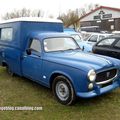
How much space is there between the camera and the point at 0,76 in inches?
335

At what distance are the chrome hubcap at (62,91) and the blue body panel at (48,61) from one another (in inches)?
12.1

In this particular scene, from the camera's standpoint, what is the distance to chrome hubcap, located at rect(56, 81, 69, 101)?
5594 mm

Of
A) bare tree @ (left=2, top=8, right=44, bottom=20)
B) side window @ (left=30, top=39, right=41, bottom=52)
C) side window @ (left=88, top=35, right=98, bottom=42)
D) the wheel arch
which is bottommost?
the wheel arch

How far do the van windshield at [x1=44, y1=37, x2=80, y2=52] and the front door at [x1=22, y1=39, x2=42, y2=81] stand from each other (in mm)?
256

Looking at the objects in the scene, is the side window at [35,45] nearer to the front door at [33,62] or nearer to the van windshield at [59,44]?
the front door at [33,62]

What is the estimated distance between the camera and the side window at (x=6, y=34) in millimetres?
7934

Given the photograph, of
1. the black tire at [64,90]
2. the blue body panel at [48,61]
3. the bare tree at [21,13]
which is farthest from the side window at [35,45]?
the bare tree at [21,13]

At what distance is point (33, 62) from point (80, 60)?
1587mm

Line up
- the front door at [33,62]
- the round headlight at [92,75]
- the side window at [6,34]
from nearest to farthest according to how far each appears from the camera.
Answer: the round headlight at [92,75]
the front door at [33,62]
the side window at [6,34]

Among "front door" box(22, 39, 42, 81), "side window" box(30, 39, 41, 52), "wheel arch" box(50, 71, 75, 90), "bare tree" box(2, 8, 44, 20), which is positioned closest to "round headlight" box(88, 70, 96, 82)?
"wheel arch" box(50, 71, 75, 90)

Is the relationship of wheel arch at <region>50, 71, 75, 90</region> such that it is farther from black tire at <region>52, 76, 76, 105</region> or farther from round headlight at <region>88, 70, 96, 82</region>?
round headlight at <region>88, 70, 96, 82</region>

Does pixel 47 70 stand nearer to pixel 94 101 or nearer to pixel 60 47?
pixel 60 47

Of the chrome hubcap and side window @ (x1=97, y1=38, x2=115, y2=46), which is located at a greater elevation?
side window @ (x1=97, y1=38, x2=115, y2=46)

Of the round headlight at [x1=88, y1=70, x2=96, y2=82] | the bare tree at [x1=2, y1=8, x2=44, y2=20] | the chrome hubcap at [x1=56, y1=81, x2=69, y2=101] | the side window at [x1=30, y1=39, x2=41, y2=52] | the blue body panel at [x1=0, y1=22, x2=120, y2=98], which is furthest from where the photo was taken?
the bare tree at [x1=2, y1=8, x2=44, y2=20]
